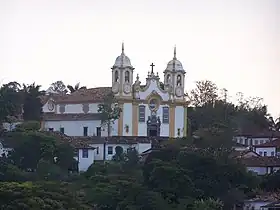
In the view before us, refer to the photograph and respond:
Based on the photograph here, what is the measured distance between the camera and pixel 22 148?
4025cm

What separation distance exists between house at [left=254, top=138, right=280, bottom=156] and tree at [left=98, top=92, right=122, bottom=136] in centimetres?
777

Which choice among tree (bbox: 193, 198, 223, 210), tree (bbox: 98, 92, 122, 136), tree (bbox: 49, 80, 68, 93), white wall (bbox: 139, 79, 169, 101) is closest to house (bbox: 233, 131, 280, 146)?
white wall (bbox: 139, 79, 169, 101)

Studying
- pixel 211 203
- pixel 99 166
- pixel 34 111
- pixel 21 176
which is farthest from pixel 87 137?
pixel 211 203

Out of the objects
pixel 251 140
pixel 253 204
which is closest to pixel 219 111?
pixel 251 140

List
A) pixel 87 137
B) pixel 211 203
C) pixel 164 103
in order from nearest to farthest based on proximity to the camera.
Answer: pixel 211 203, pixel 87 137, pixel 164 103

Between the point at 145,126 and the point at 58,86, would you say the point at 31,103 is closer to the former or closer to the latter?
the point at 145,126

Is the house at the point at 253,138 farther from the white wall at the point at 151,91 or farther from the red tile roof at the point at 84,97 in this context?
the red tile roof at the point at 84,97

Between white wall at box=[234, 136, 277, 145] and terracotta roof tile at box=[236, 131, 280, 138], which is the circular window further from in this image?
white wall at box=[234, 136, 277, 145]

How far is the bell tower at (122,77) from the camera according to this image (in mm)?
49438

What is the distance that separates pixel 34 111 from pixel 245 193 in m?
14.2

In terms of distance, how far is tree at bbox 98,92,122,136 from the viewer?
48.2m

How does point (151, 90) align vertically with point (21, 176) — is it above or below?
above

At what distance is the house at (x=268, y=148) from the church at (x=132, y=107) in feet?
13.0

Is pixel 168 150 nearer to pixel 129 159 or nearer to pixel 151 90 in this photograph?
pixel 129 159
